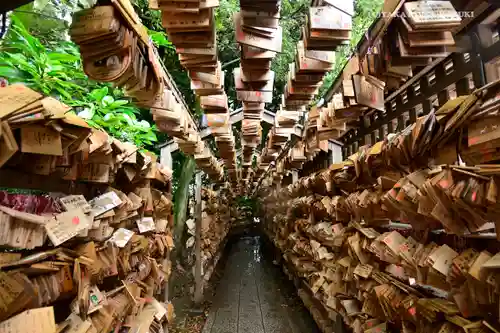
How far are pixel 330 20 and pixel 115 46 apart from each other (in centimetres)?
101

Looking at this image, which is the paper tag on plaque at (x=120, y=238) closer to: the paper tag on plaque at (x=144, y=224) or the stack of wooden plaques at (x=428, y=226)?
the paper tag on plaque at (x=144, y=224)

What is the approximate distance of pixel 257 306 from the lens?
8.02m

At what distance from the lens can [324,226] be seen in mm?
5016

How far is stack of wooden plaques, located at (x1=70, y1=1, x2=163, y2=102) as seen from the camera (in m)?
1.50

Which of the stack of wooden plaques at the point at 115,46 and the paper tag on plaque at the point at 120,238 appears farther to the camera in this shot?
the paper tag on plaque at the point at 120,238

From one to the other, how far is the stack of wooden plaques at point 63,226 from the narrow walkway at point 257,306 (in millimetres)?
3952

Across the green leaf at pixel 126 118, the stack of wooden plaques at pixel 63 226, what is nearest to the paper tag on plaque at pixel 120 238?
the stack of wooden plaques at pixel 63 226

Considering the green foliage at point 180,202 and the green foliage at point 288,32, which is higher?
the green foliage at point 288,32

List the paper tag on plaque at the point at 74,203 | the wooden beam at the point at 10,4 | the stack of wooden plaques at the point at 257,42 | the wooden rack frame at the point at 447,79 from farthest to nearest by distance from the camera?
the wooden rack frame at the point at 447,79, the paper tag on plaque at the point at 74,203, the stack of wooden plaques at the point at 257,42, the wooden beam at the point at 10,4

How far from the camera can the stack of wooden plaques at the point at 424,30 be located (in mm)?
1616

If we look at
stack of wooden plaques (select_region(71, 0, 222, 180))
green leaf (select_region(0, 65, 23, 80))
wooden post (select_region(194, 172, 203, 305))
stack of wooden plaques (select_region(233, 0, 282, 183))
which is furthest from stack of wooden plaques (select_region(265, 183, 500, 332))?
wooden post (select_region(194, 172, 203, 305))

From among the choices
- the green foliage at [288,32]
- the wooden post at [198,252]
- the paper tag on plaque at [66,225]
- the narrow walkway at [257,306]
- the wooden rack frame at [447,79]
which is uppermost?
the green foliage at [288,32]

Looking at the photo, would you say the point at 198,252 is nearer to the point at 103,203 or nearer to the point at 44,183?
the point at 103,203

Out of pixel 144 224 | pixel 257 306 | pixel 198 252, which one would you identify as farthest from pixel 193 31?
pixel 257 306
